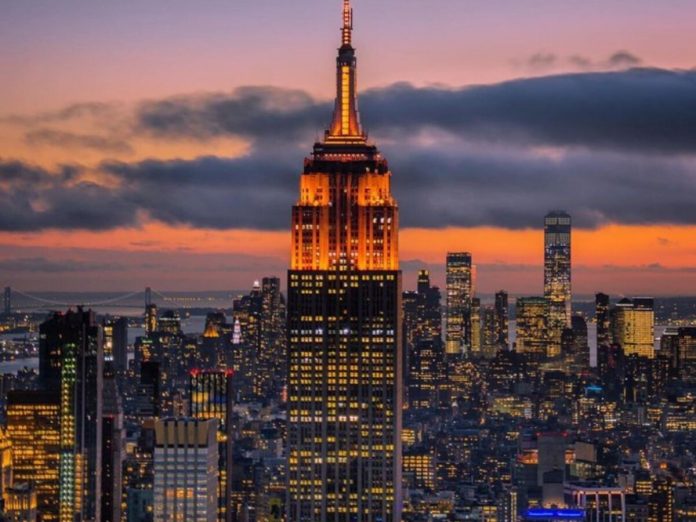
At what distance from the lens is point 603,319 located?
445 feet

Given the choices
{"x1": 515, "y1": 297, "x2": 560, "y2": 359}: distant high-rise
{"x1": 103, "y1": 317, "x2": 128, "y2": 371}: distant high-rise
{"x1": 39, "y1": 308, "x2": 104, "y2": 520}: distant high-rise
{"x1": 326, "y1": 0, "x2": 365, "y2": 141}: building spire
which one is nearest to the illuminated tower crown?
{"x1": 326, "y1": 0, "x2": 365, "y2": 141}: building spire

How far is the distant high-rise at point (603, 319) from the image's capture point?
134500 mm

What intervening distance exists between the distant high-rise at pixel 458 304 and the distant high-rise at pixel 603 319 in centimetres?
768

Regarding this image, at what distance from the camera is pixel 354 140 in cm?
6328

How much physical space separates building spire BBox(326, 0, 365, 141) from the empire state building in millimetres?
1096

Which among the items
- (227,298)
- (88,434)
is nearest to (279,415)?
(88,434)

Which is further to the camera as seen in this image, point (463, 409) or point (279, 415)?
point (463, 409)

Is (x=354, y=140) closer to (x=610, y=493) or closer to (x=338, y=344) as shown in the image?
(x=338, y=344)

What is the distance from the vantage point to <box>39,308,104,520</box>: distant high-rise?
82.4 meters

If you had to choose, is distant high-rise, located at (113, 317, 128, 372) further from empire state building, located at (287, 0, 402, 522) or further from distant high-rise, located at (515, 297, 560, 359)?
empire state building, located at (287, 0, 402, 522)

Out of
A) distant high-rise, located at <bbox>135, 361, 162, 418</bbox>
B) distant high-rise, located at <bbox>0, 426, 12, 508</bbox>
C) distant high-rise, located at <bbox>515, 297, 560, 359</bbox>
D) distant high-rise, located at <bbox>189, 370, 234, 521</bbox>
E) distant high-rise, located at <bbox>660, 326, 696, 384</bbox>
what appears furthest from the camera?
distant high-rise, located at <bbox>515, 297, 560, 359</bbox>

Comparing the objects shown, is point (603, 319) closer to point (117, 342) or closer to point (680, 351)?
point (680, 351)

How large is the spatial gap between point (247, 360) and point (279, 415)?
22651mm

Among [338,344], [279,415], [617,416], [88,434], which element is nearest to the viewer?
[338,344]
